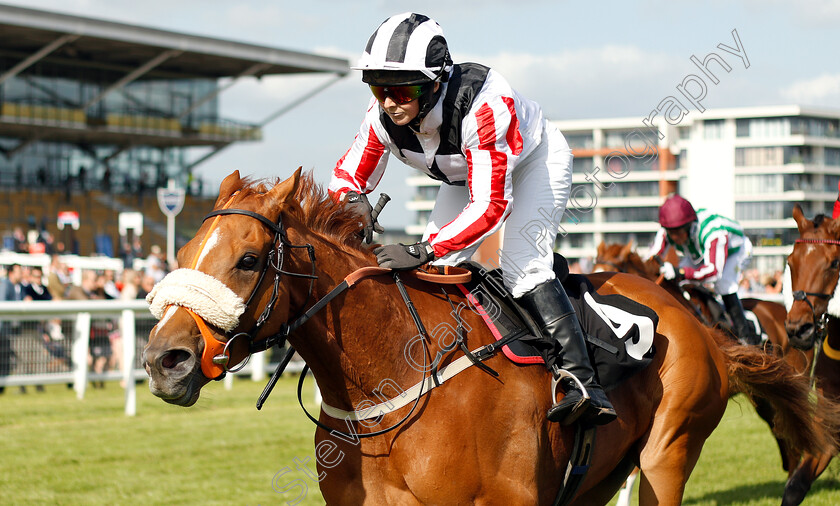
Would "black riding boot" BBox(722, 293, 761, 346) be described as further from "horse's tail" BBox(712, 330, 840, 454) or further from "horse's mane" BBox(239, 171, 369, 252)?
"horse's mane" BBox(239, 171, 369, 252)

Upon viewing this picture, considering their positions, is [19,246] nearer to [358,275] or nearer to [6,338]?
[6,338]

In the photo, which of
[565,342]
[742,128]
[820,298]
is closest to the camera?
[565,342]

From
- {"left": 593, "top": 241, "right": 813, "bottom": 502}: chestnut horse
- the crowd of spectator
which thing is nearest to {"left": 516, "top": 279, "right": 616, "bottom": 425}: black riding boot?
{"left": 593, "top": 241, "right": 813, "bottom": 502}: chestnut horse

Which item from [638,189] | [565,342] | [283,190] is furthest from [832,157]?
[283,190]

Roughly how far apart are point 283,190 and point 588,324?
135 cm

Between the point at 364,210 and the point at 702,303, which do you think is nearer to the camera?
the point at 364,210

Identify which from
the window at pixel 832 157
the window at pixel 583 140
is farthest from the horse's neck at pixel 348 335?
the window at pixel 832 157

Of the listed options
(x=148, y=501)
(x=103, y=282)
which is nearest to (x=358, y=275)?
(x=148, y=501)

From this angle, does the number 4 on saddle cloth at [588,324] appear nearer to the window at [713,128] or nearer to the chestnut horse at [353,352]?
the chestnut horse at [353,352]

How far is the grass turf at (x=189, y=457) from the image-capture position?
18.3ft

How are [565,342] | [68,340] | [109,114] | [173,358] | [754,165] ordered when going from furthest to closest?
[754,165]
[109,114]
[68,340]
[565,342]
[173,358]

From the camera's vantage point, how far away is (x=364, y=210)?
3.10m

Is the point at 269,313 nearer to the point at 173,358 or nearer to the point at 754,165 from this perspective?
the point at 173,358

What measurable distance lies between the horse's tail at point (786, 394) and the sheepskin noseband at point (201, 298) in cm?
252
